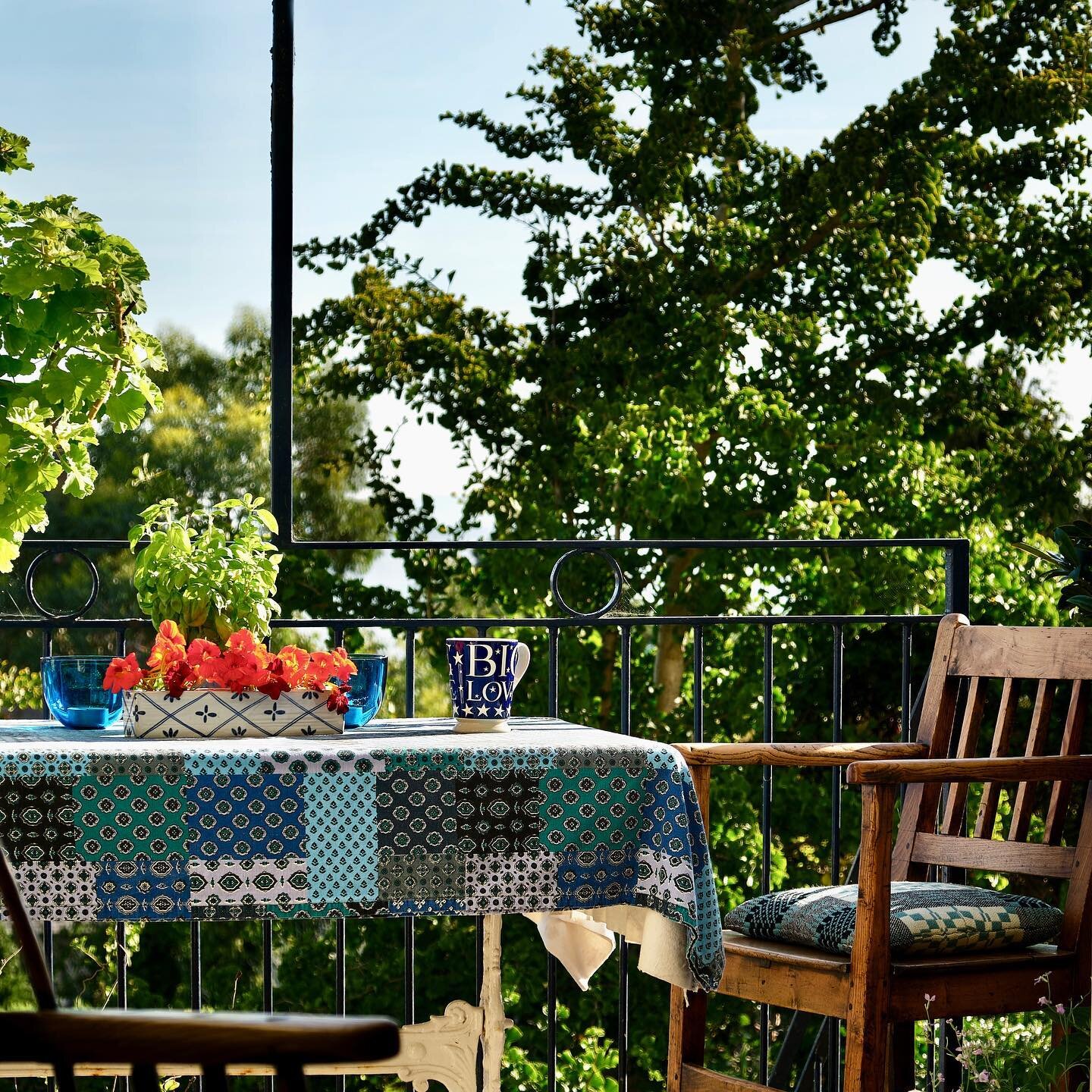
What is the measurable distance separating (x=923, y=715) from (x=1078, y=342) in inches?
233

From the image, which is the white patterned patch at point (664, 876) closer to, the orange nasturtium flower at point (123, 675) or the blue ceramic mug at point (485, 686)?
the blue ceramic mug at point (485, 686)

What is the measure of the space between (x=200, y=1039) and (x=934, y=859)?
162 cm

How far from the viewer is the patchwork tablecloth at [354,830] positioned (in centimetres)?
139

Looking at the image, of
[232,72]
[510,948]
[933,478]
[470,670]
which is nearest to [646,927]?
[470,670]

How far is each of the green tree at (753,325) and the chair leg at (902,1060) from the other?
15.3 ft

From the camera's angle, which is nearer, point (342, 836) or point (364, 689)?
point (342, 836)

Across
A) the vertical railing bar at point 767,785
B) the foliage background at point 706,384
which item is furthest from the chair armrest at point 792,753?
the foliage background at point 706,384

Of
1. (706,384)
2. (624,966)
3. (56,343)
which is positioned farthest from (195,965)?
(706,384)

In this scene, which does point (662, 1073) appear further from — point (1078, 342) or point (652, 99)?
point (652, 99)

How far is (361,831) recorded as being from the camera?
1422 mm

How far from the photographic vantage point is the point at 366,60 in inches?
283

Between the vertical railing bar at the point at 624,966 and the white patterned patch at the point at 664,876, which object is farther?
the vertical railing bar at the point at 624,966

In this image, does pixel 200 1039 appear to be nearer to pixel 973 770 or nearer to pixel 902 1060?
pixel 973 770

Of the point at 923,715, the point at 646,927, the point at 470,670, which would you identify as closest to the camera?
the point at 646,927
